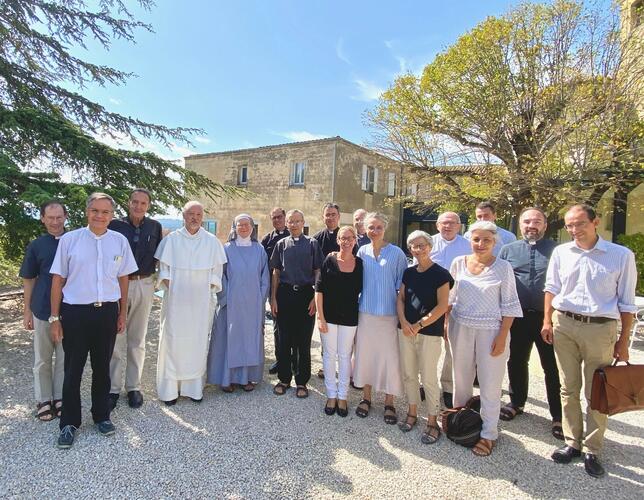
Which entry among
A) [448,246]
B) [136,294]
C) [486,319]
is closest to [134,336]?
[136,294]

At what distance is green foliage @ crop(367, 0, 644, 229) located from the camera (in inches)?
328

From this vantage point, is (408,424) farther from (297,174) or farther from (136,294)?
(297,174)

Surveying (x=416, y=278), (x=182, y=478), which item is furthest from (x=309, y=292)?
(x=182, y=478)

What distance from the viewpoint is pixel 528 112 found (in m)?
9.82

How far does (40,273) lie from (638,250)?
13.0m

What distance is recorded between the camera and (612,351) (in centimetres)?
305

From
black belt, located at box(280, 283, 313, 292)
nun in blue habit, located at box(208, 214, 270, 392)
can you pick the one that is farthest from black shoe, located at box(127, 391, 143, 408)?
black belt, located at box(280, 283, 313, 292)

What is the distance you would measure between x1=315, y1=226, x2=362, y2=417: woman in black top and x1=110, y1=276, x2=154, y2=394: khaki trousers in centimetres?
182

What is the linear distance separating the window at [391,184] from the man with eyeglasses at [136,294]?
19253 millimetres

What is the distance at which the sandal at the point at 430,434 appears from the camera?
3.36m

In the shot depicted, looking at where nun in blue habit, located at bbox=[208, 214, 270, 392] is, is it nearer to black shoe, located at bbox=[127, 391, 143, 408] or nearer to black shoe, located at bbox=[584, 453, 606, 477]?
black shoe, located at bbox=[127, 391, 143, 408]

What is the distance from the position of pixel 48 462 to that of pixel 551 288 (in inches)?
172

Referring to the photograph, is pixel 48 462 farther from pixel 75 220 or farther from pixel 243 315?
pixel 75 220

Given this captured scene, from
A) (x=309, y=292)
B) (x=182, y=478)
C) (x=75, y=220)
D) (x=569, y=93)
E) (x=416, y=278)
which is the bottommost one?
(x=182, y=478)
